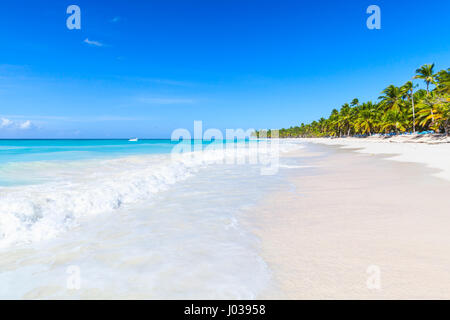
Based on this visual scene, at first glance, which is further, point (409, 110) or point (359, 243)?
point (409, 110)

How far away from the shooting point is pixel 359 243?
12.3 ft

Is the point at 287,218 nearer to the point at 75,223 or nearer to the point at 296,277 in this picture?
the point at 296,277

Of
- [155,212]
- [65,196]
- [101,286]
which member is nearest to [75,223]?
[155,212]

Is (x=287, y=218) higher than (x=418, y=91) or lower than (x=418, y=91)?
lower

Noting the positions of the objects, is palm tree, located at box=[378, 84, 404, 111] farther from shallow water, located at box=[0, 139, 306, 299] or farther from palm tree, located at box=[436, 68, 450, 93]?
shallow water, located at box=[0, 139, 306, 299]

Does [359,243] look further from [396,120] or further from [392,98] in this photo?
[392,98]

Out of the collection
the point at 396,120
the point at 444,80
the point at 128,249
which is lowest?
the point at 128,249

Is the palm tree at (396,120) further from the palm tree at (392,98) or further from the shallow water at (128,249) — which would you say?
the shallow water at (128,249)

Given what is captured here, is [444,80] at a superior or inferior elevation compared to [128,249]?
superior

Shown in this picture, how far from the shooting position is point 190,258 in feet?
11.3

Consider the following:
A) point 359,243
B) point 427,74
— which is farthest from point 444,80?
point 359,243

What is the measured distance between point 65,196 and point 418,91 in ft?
252

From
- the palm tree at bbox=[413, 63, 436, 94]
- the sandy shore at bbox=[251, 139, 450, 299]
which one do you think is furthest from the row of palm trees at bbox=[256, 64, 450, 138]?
the sandy shore at bbox=[251, 139, 450, 299]
